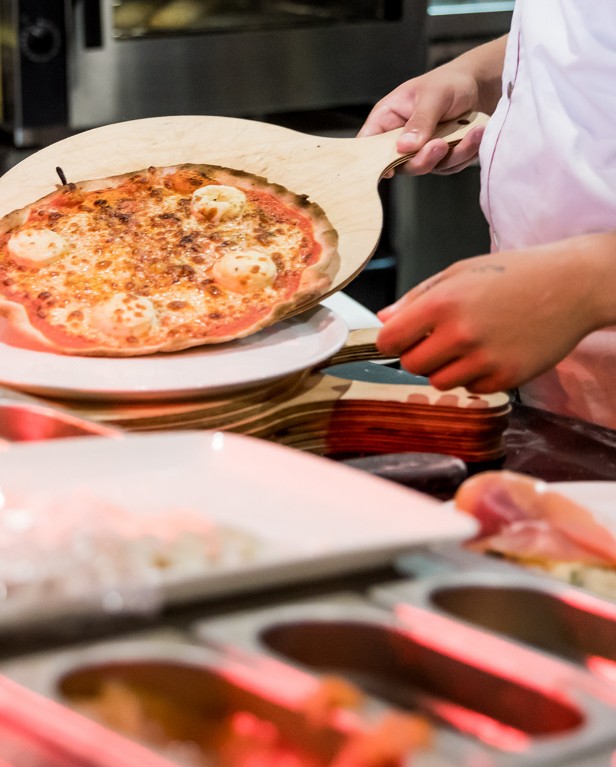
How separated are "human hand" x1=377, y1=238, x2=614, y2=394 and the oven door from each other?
1.56m

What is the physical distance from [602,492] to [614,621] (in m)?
0.30

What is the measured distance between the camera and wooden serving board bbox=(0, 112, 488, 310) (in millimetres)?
1390

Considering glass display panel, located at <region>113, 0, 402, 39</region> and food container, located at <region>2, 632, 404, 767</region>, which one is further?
glass display panel, located at <region>113, 0, 402, 39</region>

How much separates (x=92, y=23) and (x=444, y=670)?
6.93 feet

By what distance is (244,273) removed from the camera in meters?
1.24

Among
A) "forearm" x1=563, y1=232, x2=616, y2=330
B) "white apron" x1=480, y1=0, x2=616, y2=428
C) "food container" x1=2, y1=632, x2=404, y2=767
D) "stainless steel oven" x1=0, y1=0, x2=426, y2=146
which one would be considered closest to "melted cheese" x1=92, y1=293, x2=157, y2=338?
"forearm" x1=563, y1=232, x2=616, y2=330

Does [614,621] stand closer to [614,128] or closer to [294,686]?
[294,686]

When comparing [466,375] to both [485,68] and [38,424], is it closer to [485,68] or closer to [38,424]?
[38,424]

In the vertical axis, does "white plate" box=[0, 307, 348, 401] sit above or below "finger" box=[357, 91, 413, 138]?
below

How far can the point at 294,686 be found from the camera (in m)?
0.49

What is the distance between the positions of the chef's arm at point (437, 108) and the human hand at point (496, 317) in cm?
42

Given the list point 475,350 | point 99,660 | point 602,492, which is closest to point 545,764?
point 99,660

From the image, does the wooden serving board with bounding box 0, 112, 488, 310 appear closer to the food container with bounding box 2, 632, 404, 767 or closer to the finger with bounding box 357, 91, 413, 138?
the finger with bounding box 357, 91, 413, 138

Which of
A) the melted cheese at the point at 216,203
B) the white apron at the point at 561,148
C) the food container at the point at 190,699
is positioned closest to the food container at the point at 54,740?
the food container at the point at 190,699
